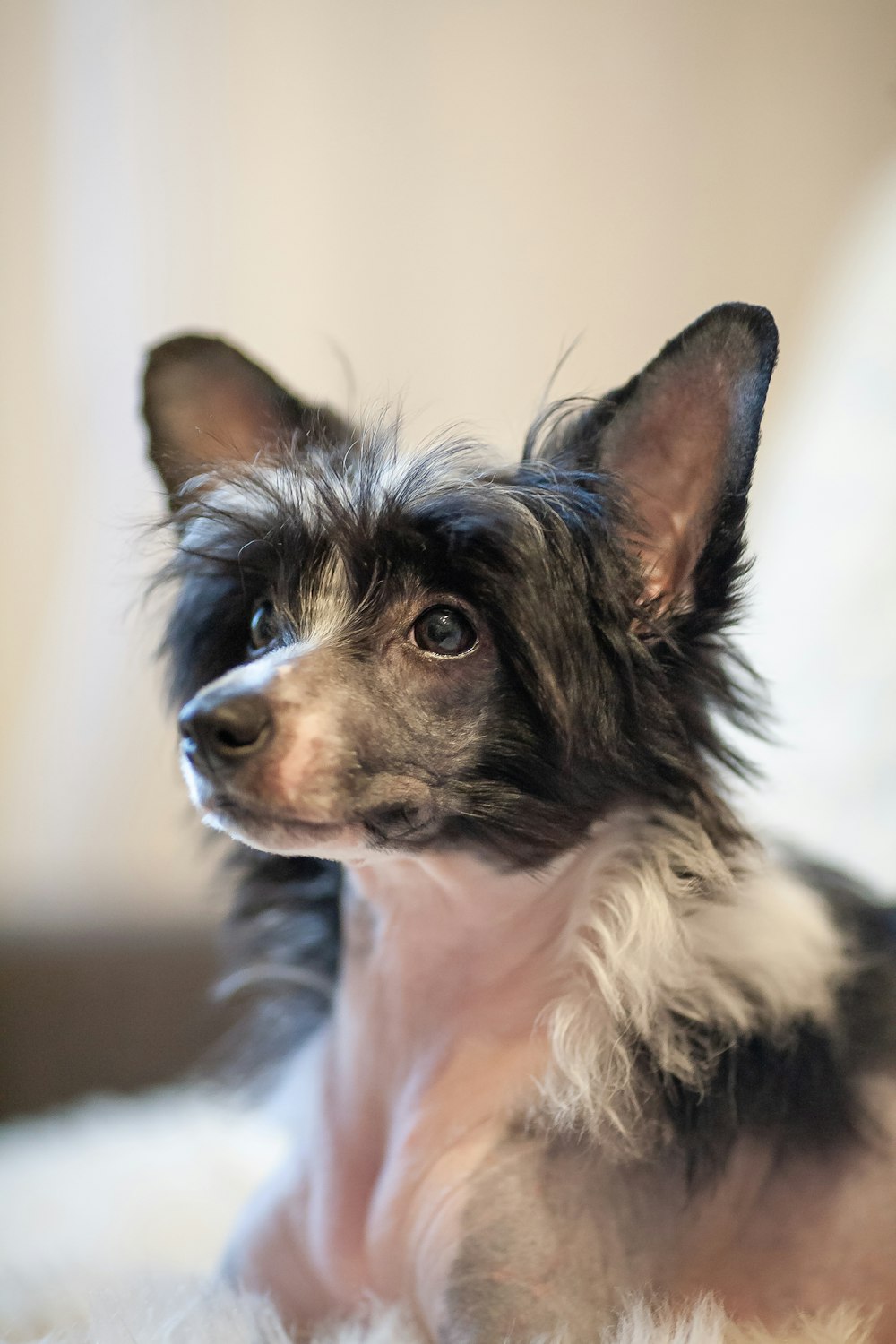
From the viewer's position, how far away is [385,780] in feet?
4.03

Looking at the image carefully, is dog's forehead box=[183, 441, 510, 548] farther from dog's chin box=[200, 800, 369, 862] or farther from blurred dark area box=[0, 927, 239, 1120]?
blurred dark area box=[0, 927, 239, 1120]

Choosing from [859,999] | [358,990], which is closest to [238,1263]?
[358,990]

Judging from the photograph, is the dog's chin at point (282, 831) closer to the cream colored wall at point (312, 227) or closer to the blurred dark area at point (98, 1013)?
the cream colored wall at point (312, 227)

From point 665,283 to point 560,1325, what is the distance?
2.10 metres

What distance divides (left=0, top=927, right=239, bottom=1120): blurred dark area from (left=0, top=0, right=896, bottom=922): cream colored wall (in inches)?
5.5

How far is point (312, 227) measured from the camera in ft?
9.21

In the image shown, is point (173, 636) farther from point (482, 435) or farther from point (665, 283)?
point (665, 283)

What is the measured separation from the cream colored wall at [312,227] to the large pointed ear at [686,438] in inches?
45.5

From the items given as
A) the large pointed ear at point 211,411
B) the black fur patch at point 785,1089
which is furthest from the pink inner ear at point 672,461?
the black fur patch at point 785,1089

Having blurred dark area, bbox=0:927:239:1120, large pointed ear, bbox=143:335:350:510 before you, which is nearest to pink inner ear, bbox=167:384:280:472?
large pointed ear, bbox=143:335:350:510

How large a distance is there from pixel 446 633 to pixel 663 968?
483mm

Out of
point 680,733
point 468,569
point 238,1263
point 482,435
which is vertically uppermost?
point 482,435

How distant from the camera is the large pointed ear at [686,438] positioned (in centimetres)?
124

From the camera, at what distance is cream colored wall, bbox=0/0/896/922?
2.55 m
